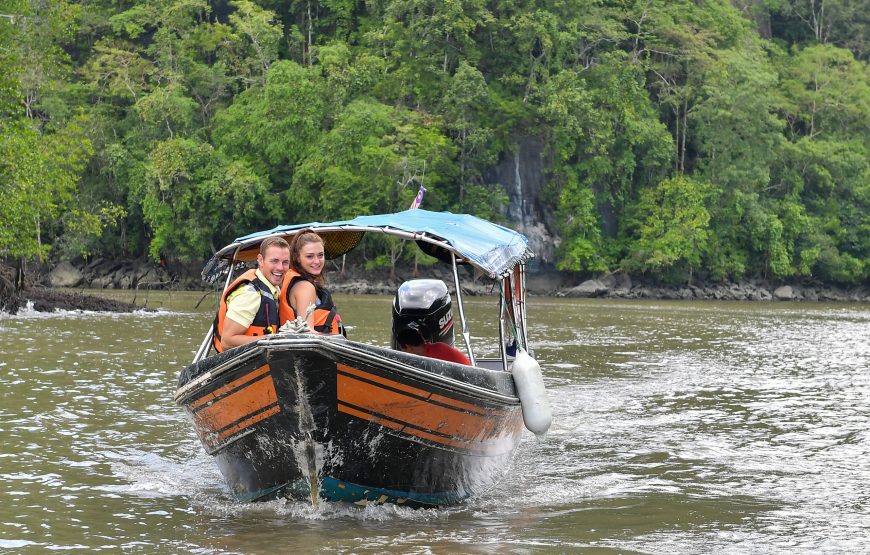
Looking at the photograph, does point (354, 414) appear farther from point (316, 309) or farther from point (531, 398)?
point (531, 398)

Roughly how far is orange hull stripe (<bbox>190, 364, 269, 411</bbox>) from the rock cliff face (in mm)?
44034

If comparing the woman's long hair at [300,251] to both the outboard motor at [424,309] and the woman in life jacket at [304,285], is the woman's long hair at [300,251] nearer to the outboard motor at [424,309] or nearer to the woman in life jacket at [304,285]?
the woman in life jacket at [304,285]

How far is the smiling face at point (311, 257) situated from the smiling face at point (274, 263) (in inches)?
5.3

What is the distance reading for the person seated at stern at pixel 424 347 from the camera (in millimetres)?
8695

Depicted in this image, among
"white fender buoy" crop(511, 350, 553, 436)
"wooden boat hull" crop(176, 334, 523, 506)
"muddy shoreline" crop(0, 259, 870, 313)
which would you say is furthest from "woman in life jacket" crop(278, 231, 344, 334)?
"muddy shoreline" crop(0, 259, 870, 313)

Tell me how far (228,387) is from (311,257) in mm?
1115

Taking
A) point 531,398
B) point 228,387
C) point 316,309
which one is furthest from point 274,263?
point 531,398

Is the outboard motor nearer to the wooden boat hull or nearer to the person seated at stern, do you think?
the person seated at stern

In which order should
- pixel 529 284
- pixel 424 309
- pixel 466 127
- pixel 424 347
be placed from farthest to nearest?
1. pixel 529 284
2. pixel 466 127
3. pixel 424 309
4. pixel 424 347

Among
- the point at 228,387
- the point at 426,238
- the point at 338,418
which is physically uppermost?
the point at 426,238

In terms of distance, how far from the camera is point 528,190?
173 ft

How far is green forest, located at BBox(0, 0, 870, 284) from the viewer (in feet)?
161

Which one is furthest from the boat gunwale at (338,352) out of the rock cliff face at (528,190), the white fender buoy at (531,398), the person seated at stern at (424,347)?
the rock cliff face at (528,190)

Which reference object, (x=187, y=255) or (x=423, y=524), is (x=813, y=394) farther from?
(x=187, y=255)
